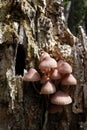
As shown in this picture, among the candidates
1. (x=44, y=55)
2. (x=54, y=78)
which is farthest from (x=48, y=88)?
(x=44, y=55)

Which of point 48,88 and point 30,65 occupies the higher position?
point 30,65

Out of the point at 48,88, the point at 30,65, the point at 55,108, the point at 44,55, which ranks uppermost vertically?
the point at 44,55

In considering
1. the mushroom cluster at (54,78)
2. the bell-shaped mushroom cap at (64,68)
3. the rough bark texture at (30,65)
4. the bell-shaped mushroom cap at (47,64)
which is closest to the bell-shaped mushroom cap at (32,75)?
the mushroom cluster at (54,78)

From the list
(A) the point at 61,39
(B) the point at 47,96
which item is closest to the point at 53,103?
(B) the point at 47,96

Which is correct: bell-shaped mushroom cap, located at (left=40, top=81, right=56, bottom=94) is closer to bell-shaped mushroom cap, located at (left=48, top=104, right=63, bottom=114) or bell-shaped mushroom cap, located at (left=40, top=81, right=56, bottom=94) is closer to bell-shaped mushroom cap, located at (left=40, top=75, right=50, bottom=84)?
bell-shaped mushroom cap, located at (left=40, top=75, right=50, bottom=84)

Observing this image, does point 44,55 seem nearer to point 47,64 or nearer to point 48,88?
point 47,64

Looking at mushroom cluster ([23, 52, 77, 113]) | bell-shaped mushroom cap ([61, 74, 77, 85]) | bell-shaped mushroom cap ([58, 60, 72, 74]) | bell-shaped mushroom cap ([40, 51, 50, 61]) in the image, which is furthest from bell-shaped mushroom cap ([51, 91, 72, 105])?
bell-shaped mushroom cap ([40, 51, 50, 61])

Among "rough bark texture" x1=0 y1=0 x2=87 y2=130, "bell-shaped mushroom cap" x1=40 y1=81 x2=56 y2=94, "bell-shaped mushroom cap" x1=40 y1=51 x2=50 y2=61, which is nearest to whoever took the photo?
"bell-shaped mushroom cap" x1=40 y1=81 x2=56 y2=94
